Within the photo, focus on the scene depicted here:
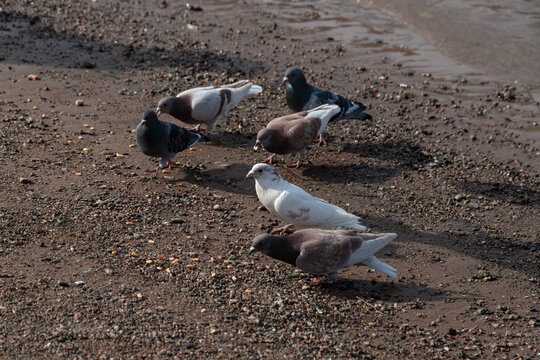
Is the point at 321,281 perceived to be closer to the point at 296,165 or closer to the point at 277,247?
the point at 277,247

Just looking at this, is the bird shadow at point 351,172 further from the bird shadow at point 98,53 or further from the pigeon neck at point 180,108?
the bird shadow at point 98,53

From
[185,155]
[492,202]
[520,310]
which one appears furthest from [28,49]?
[520,310]

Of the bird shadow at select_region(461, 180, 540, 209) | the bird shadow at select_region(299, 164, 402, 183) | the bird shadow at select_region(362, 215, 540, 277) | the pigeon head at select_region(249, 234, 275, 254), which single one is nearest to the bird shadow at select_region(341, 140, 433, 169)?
the bird shadow at select_region(299, 164, 402, 183)

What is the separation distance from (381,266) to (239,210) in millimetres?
1850

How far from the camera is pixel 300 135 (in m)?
7.11

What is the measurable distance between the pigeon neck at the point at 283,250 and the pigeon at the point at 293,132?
1.99m

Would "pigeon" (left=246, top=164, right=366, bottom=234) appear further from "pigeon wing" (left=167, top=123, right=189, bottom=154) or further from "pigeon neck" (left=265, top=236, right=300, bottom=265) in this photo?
"pigeon wing" (left=167, top=123, right=189, bottom=154)

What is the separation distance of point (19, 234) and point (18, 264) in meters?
0.55

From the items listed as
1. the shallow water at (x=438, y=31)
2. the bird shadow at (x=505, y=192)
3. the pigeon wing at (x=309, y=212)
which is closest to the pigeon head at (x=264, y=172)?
the pigeon wing at (x=309, y=212)

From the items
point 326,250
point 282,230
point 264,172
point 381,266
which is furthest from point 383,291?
point 264,172

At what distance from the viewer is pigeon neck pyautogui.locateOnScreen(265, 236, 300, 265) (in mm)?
5262

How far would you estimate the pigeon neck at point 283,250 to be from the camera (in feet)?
17.3

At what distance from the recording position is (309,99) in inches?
320

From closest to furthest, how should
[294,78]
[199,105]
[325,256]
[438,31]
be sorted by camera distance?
[325,256] < [199,105] < [294,78] < [438,31]
